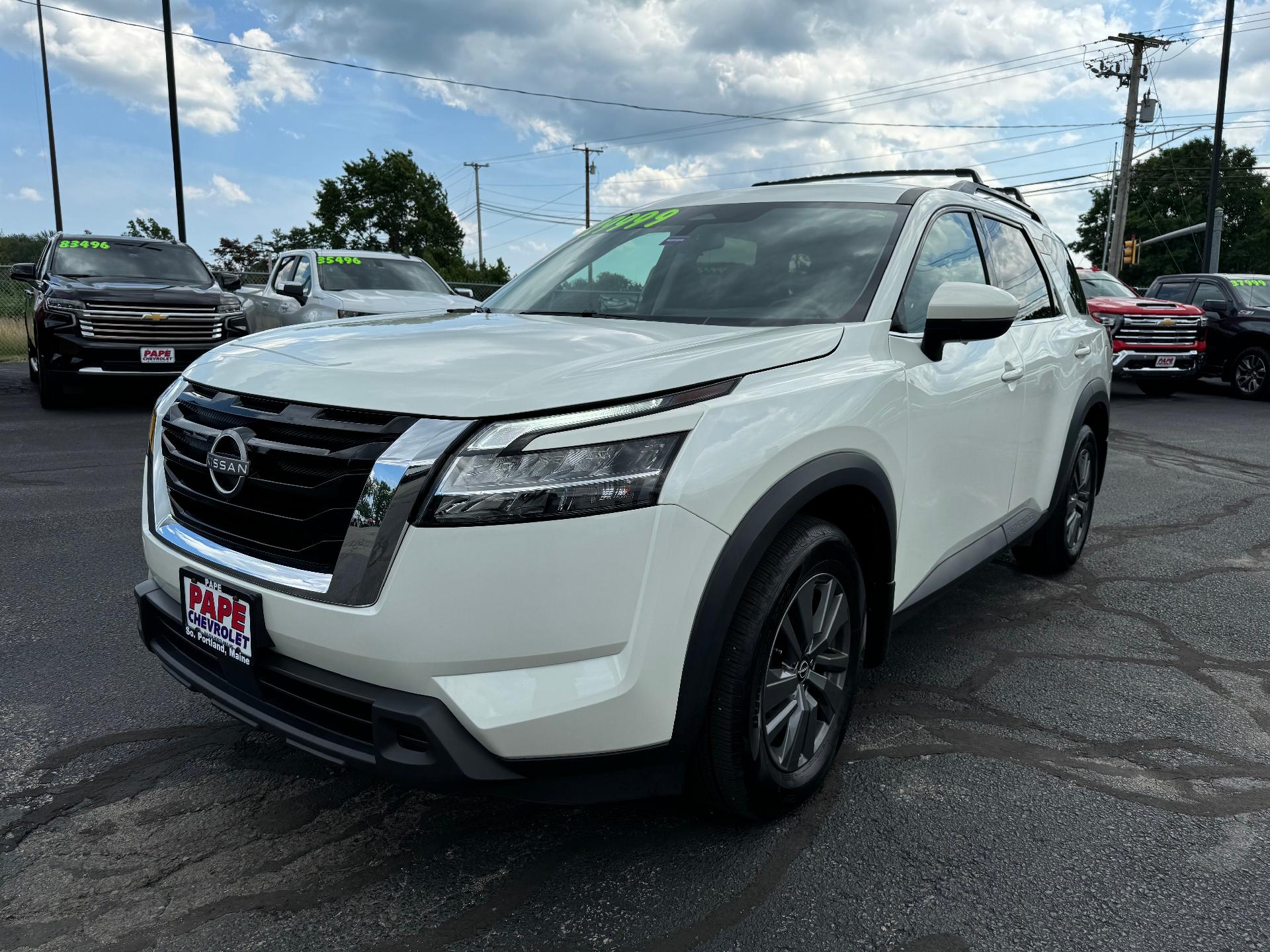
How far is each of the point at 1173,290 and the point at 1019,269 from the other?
48.6ft

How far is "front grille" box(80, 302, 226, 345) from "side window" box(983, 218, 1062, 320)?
352 inches

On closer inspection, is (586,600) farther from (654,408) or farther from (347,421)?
(347,421)

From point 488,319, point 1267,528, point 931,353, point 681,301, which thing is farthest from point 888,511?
point 1267,528

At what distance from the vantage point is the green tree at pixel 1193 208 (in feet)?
213

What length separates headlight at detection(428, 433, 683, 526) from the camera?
1.96 meters

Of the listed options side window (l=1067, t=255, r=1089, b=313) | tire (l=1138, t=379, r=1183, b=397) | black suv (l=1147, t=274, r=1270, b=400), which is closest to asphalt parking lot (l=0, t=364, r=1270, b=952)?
side window (l=1067, t=255, r=1089, b=313)

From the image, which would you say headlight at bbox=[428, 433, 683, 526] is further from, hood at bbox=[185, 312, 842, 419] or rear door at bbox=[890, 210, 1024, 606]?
rear door at bbox=[890, 210, 1024, 606]

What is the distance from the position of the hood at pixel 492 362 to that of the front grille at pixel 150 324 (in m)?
8.39

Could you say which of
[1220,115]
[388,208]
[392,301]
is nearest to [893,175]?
[392,301]

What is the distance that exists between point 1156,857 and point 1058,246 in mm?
3352

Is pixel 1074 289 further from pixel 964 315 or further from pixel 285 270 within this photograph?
pixel 285 270

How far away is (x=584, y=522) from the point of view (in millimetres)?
1965

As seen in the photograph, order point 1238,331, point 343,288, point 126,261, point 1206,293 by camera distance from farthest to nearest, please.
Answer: point 1206,293
point 1238,331
point 343,288
point 126,261

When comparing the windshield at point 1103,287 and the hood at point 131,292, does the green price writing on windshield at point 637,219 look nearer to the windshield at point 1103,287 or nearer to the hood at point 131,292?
the hood at point 131,292
